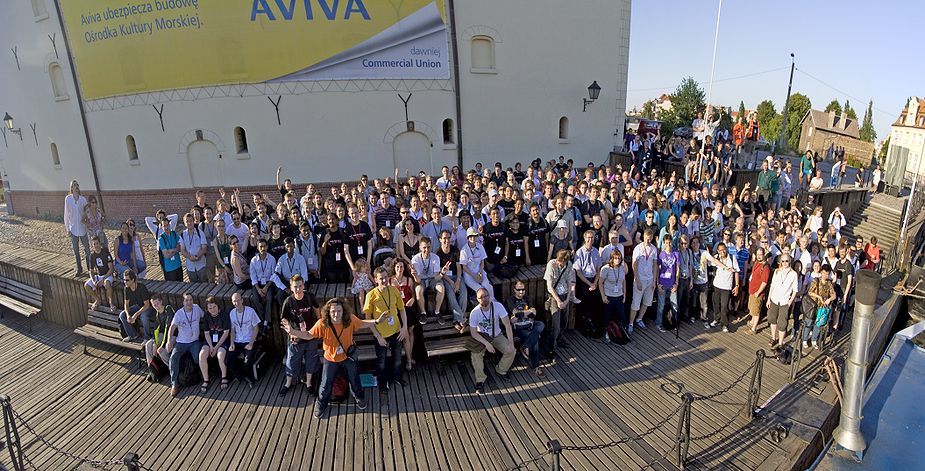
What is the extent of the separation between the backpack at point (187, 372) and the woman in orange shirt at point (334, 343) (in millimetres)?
1929

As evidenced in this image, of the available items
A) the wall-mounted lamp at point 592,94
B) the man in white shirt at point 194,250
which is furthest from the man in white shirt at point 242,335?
the wall-mounted lamp at point 592,94

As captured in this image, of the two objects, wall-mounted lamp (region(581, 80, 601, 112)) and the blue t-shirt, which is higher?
wall-mounted lamp (region(581, 80, 601, 112))

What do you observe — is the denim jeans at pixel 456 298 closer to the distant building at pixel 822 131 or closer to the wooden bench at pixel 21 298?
the wooden bench at pixel 21 298

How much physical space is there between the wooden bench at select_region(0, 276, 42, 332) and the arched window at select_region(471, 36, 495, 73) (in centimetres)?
1388

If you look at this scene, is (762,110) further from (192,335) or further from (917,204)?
(192,335)

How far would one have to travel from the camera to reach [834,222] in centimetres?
1152

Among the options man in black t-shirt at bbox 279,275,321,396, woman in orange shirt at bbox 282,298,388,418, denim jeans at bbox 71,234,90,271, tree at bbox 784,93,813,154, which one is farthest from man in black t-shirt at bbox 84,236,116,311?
tree at bbox 784,93,813,154

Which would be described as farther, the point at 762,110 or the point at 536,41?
the point at 762,110

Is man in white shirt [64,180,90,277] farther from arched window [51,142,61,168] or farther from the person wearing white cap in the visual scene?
arched window [51,142,61,168]

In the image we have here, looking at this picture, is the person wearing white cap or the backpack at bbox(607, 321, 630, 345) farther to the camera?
the backpack at bbox(607, 321, 630, 345)

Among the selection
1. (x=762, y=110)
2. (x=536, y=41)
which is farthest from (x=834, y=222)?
(x=762, y=110)

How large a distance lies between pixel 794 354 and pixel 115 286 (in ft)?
36.8

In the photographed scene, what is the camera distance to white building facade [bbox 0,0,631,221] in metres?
16.2

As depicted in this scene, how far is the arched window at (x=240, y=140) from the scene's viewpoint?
1644cm
